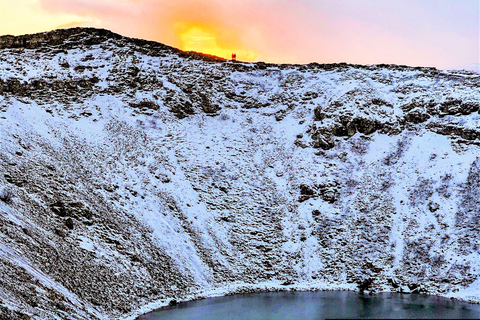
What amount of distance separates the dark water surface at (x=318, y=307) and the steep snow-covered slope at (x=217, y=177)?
1712mm

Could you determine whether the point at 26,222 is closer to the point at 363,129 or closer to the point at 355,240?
the point at 355,240

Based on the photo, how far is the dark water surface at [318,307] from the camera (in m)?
47.2

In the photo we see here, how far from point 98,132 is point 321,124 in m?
27.6

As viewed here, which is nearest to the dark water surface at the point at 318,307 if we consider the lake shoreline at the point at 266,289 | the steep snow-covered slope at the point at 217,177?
the lake shoreline at the point at 266,289

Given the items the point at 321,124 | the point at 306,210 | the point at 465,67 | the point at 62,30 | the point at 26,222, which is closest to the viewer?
the point at 26,222

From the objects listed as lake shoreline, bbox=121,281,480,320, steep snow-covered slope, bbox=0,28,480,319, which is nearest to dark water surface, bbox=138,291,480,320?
lake shoreline, bbox=121,281,480,320

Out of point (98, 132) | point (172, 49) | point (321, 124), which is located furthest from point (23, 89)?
point (321, 124)

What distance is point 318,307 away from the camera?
5038 centimetres

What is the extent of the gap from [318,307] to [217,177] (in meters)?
23.0

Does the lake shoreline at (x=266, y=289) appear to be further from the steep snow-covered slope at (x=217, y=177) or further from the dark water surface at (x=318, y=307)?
the dark water surface at (x=318, y=307)

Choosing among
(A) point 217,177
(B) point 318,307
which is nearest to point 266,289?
(B) point 318,307

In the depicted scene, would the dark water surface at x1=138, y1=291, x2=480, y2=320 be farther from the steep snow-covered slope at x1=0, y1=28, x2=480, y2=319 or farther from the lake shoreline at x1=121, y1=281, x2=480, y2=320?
the steep snow-covered slope at x1=0, y1=28, x2=480, y2=319

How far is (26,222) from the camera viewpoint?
160 ft

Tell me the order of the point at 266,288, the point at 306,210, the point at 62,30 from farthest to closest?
the point at 62,30, the point at 306,210, the point at 266,288
